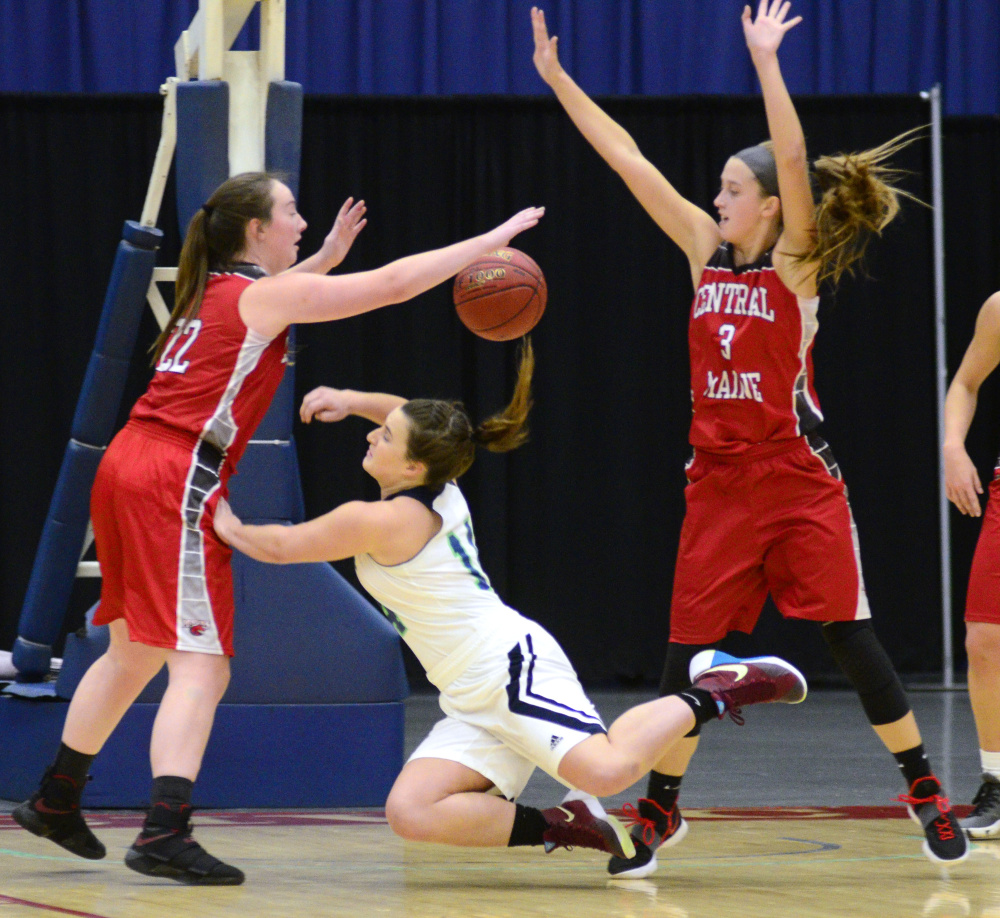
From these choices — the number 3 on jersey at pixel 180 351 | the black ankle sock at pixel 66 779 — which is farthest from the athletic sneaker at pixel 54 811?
the number 3 on jersey at pixel 180 351

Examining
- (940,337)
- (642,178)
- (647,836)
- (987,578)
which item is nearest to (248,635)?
(647,836)

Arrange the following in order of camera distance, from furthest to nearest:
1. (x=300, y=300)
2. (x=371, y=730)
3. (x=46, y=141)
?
1. (x=46, y=141)
2. (x=371, y=730)
3. (x=300, y=300)

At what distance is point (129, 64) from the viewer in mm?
7066

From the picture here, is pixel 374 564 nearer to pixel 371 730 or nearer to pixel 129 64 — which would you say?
pixel 371 730

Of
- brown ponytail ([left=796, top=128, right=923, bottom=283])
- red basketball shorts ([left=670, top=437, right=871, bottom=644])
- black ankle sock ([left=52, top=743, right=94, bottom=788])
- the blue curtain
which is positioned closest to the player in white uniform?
red basketball shorts ([left=670, top=437, right=871, bottom=644])

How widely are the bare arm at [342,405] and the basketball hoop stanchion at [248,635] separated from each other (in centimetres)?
99

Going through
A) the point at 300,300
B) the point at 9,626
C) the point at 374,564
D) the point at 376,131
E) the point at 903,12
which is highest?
the point at 903,12

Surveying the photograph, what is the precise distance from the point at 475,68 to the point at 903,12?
2.18 m

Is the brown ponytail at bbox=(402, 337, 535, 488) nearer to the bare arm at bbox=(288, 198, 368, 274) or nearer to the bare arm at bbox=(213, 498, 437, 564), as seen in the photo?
the bare arm at bbox=(213, 498, 437, 564)

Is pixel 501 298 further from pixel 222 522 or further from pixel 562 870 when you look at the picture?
pixel 562 870

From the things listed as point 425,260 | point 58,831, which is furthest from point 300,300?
point 58,831

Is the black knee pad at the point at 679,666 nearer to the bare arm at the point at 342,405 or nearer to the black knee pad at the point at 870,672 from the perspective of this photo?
the black knee pad at the point at 870,672

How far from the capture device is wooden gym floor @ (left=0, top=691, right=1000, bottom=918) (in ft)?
8.46

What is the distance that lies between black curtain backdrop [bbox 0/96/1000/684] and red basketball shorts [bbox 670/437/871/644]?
391cm
